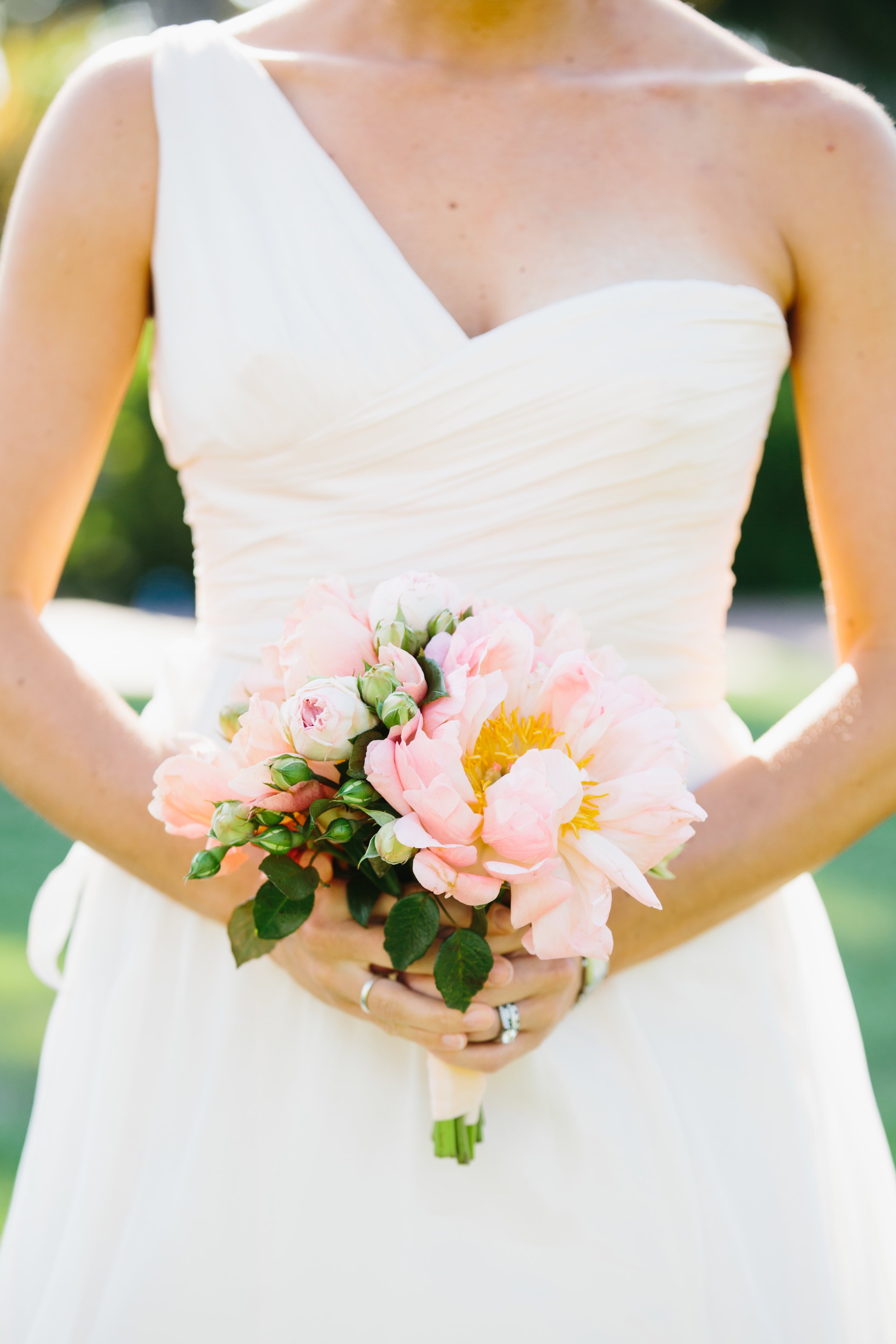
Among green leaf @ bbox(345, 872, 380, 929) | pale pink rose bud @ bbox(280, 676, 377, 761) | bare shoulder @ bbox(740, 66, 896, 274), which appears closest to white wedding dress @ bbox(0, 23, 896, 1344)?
bare shoulder @ bbox(740, 66, 896, 274)

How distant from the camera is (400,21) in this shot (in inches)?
85.7

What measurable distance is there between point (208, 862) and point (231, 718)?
210 millimetres

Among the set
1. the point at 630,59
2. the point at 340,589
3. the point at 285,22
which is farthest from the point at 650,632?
the point at 285,22

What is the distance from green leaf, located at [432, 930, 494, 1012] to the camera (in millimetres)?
1539

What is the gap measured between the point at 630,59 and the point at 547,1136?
164cm

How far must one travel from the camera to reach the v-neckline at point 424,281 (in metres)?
1.99

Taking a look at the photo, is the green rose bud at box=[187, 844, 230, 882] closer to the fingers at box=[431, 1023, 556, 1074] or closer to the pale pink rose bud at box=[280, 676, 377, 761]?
the pale pink rose bud at box=[280, 676, 377, 761]

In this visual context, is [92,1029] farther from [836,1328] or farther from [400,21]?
[400,21]

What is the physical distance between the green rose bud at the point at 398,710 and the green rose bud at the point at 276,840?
0.54ft

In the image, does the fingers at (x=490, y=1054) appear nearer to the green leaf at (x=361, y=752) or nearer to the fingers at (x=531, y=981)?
the fingers at (x=531, y=981)

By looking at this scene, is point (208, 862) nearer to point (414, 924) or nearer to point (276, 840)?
point (276, 840)

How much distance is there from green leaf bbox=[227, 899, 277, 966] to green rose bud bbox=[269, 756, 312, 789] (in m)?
0.19

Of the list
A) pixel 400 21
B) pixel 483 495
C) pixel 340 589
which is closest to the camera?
pixel 340 589

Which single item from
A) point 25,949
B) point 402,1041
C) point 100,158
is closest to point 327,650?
point 402,1041
